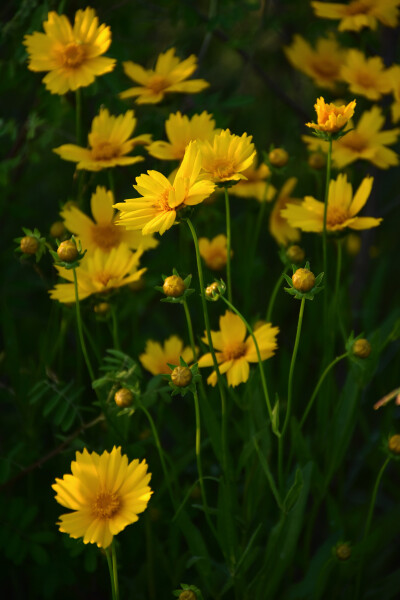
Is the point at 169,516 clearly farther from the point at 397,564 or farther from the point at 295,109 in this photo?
the point at 295,109

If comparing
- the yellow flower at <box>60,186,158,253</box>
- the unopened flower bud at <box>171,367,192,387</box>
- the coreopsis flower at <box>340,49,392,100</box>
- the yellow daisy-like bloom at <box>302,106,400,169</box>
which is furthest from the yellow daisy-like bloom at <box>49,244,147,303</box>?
the coreopsis flower at <box>340,49,392,100</box>

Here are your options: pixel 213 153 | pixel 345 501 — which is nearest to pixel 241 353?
pixel 213 153

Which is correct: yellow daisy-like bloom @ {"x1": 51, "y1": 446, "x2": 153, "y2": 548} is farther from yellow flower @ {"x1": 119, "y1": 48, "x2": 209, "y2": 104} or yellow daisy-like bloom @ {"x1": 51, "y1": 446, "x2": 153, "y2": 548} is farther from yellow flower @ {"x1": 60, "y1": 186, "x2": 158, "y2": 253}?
yellow flower @ {"x1": 119, "y1": 48, "x2": 209, "y2": 104}

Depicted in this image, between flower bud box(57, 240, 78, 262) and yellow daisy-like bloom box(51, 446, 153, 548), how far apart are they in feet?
0.66

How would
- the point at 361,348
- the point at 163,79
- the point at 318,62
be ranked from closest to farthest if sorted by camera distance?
1. the point at 361,348
2. the point at 163,79
3. the point at 318,62

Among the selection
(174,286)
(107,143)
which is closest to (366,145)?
(107,143)

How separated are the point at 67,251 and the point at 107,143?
25 centimetres

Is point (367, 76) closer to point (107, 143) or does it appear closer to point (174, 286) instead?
point (107, 143)

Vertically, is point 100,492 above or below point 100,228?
below

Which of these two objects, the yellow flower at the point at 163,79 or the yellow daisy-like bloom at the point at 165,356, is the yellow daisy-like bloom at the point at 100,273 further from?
the yellow flower at the point at 163,79

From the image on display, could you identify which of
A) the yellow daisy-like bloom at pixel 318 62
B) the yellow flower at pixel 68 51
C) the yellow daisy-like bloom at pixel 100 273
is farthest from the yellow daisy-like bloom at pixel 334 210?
the yellow daisy-like bloom at pixel 318 62

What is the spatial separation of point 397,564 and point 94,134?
33.6 inches

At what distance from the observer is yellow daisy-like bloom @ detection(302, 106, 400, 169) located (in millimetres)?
1033

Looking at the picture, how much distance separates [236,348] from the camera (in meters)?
0.87
